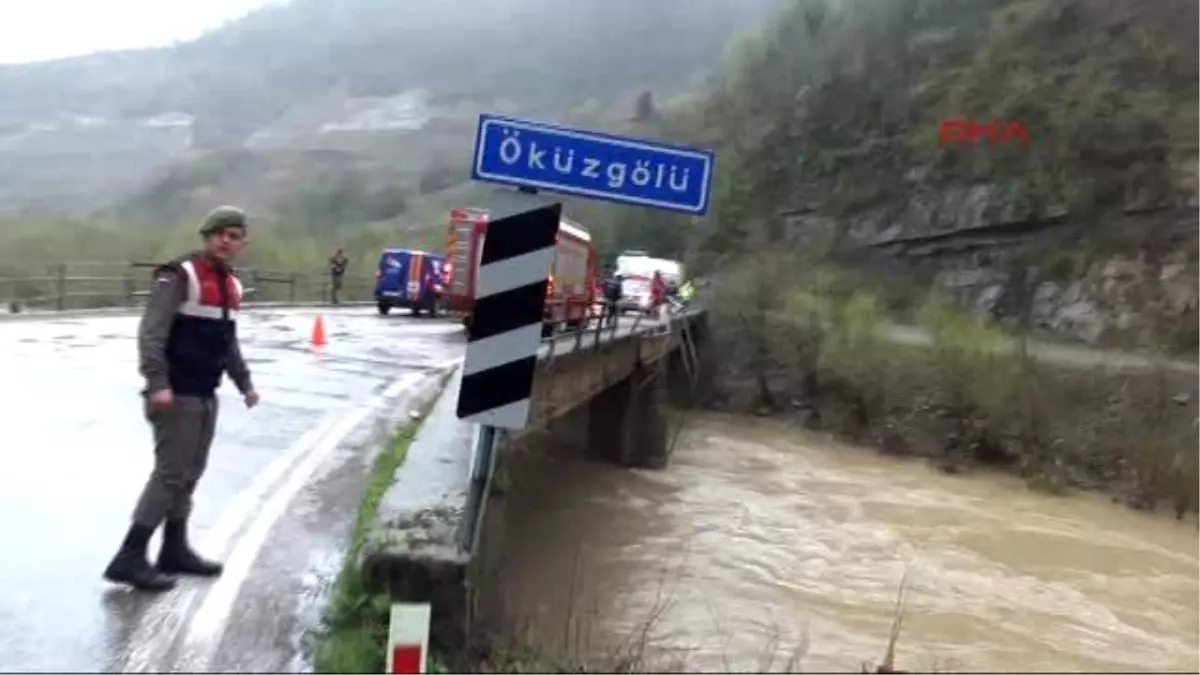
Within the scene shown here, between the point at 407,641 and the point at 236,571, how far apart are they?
240 cm

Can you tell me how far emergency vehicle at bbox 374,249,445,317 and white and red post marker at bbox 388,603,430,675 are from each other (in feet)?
103

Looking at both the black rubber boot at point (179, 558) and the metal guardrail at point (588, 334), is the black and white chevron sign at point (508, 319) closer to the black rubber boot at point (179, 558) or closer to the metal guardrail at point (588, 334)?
the black rubber boot at point (179, 558)

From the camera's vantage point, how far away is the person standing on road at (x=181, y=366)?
238 inches

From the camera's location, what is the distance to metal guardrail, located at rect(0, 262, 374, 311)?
95.9 ft

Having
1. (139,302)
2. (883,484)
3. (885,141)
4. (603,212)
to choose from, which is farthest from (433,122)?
(883,484)

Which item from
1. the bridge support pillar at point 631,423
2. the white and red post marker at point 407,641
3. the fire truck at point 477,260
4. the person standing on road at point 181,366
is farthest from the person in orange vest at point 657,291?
the white and red post marker at point 407,641

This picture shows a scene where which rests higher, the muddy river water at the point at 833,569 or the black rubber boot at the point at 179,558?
the black rubber boot at the point at 179,558

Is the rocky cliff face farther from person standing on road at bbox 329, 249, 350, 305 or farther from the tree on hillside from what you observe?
the tree on hillside

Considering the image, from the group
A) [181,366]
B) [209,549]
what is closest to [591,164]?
[181,366]

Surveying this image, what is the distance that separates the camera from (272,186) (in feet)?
366

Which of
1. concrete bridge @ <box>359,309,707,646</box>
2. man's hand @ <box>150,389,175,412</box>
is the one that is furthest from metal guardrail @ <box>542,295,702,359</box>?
man's hand @ <box>150,389,175,412</box>

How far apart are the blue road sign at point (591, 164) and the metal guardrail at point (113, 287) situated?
1414cm

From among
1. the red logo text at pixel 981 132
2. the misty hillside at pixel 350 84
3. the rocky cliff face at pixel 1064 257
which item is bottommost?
the rocky cliff face at pixel 1064 257

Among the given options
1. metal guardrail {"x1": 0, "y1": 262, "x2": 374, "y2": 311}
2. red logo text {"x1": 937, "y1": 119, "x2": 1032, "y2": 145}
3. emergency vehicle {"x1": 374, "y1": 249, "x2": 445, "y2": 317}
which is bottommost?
metal guardrail {"x1": 0, "y1": 262, "x2": 374, "y2": 311}
